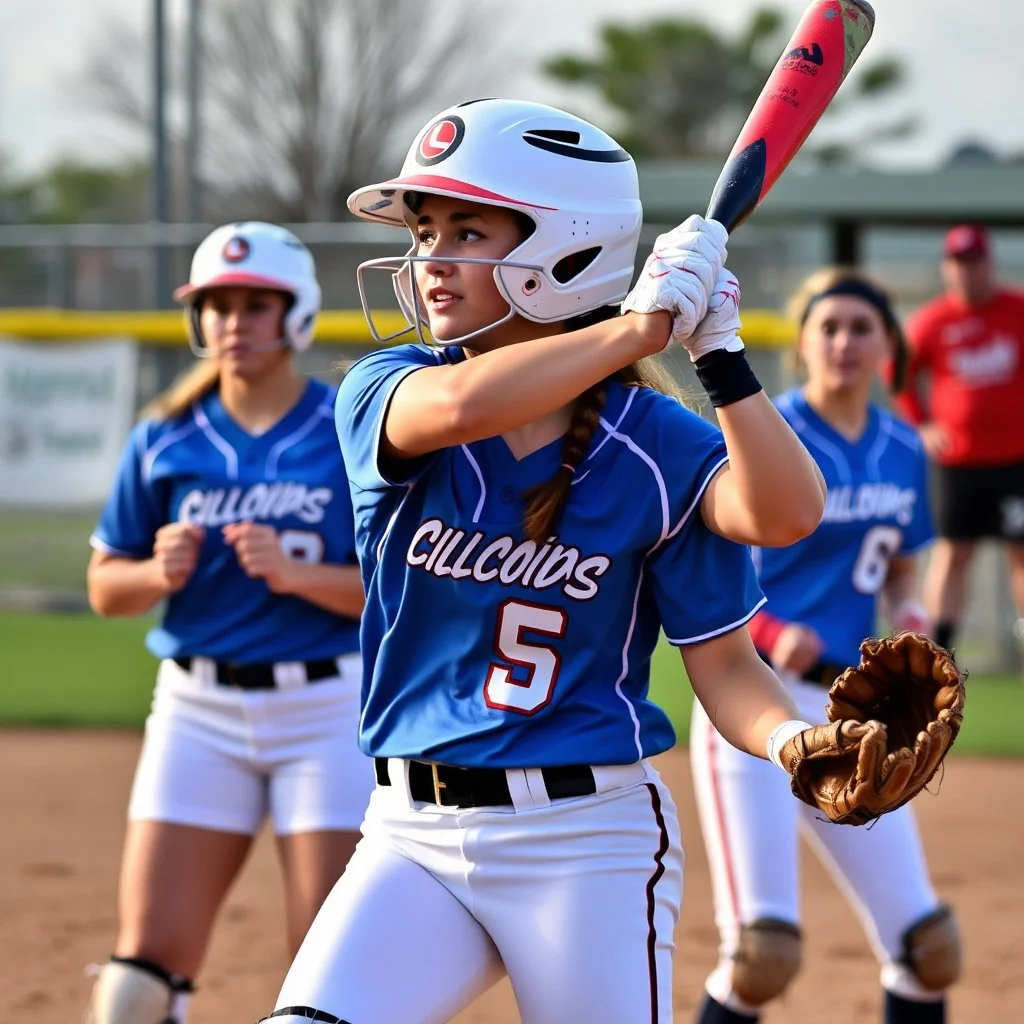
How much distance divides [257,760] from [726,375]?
1.90 m

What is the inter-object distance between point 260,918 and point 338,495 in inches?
85.9

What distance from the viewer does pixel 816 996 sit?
5.11m

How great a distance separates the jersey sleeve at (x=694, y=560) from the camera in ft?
8.84

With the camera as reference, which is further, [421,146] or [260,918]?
[260,918]

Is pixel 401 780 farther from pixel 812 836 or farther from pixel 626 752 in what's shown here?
pixel 812 836

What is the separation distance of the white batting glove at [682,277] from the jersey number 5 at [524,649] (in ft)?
1.64

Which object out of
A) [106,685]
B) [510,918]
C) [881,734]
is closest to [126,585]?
[510,918]

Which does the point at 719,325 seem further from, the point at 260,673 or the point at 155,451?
the point at 155,451

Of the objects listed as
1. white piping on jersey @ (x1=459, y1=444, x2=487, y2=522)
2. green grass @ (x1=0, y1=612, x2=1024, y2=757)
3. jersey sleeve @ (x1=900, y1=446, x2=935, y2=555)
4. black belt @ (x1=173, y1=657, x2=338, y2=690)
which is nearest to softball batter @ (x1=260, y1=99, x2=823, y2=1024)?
white piping on jersey @ (x1=459, y1=444, x2=487, y2=522)

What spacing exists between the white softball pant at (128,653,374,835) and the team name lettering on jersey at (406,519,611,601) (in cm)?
132

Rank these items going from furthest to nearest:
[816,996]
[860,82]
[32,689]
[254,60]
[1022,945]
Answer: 1. [860,82]
2. [254,60]
3. [32,689]
4. [1022,945]
5. [816,996]

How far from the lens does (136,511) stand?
4227 millimetres

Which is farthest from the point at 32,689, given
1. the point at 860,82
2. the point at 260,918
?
the point at 860,82

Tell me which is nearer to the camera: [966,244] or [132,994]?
[132,994]
